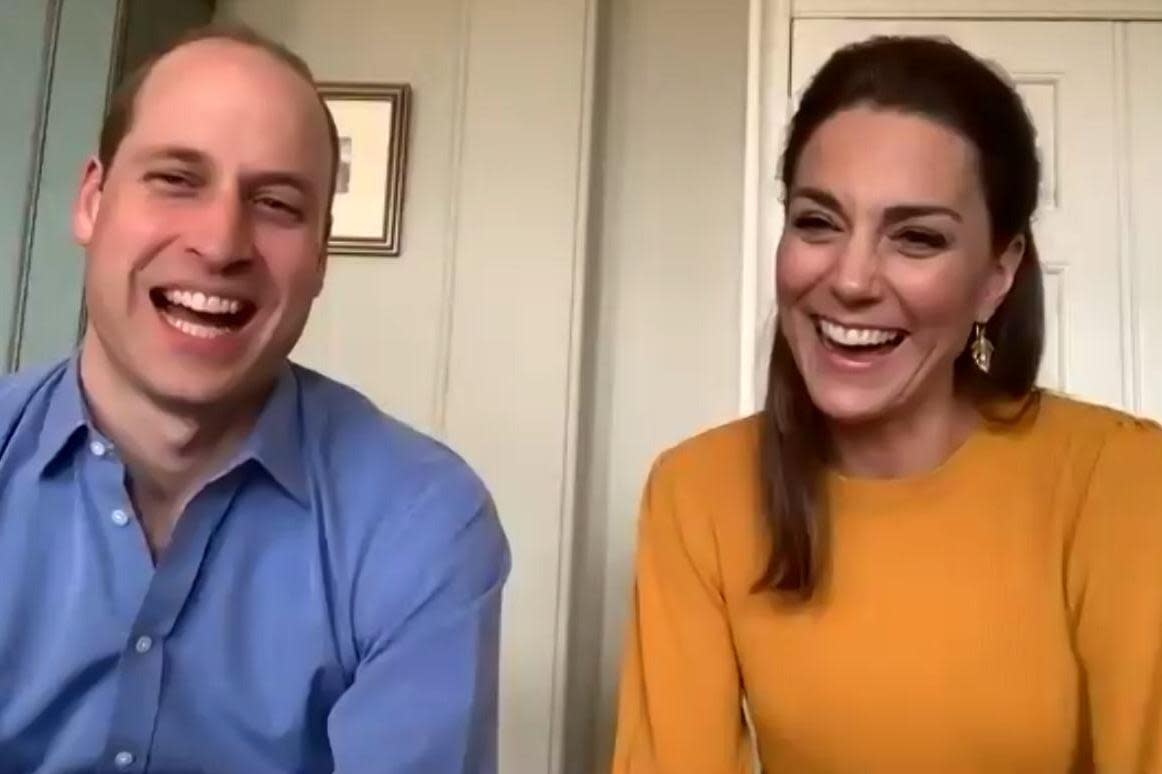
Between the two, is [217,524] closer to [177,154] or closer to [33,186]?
[177,154]

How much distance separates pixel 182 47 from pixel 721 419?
122 centimetres

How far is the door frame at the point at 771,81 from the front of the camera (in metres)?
2.08

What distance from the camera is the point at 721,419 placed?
7.00 ft

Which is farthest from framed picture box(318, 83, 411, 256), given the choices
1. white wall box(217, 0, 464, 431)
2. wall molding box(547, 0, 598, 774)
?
wall molding box(547, 0, 598, 774)

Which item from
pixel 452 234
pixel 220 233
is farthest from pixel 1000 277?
pixel 452 234

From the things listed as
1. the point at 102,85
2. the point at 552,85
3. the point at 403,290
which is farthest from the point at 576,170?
the point at 102,85

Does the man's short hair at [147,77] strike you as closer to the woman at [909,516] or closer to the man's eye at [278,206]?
the man's eye at [278,206]

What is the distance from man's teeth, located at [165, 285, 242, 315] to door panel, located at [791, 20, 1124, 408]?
4.24 feet

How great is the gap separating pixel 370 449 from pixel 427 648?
0.19 metres

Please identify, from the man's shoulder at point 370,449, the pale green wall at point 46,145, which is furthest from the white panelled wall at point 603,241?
the man's shoulder at point 370,449

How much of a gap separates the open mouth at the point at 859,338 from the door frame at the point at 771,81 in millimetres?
828

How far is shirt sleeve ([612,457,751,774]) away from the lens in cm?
121

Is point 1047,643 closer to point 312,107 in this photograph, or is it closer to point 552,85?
point 312,107

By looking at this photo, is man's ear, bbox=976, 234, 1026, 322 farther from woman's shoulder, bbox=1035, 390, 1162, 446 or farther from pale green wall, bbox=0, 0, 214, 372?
pale green wall, bbox=0, 0, 214, 372
